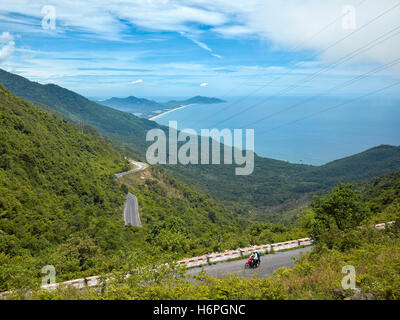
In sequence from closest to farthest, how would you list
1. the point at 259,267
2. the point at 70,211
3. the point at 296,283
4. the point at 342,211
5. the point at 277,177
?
1. the point at 296,283
2. the point at 259,267
3. the point at 342,211
4. the point at 70,211
5. the point at 277,177

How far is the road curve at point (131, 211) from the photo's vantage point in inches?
1560

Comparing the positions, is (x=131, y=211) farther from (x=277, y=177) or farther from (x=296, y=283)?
(x=277, y=177)

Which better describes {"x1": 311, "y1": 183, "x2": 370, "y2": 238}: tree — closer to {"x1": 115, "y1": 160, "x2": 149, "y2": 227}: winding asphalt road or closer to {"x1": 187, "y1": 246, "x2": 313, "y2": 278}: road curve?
{"x1": 187, "y1": 246, "x2": 313, "y2": 278}: road curve

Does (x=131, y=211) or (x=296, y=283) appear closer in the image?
(x=296, y=283)

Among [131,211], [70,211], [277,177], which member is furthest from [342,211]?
[277,177]

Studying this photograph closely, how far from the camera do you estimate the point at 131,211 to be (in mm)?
43406

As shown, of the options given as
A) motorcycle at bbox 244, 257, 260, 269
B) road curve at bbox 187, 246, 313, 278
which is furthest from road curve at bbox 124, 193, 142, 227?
motorcycle at bbox 244, 257, 260, 269

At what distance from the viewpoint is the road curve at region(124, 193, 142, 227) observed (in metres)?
39.6

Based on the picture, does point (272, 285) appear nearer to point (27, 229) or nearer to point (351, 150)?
point (27, 229)

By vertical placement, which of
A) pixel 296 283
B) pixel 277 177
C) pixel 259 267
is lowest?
pixel 259 267

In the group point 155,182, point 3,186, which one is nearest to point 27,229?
point 3,186

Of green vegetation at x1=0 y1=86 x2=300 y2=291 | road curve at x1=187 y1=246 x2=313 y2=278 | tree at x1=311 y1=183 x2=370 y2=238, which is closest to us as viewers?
road curve at x1=187 y1=246 x2=313 y2=278

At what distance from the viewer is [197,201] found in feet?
218
